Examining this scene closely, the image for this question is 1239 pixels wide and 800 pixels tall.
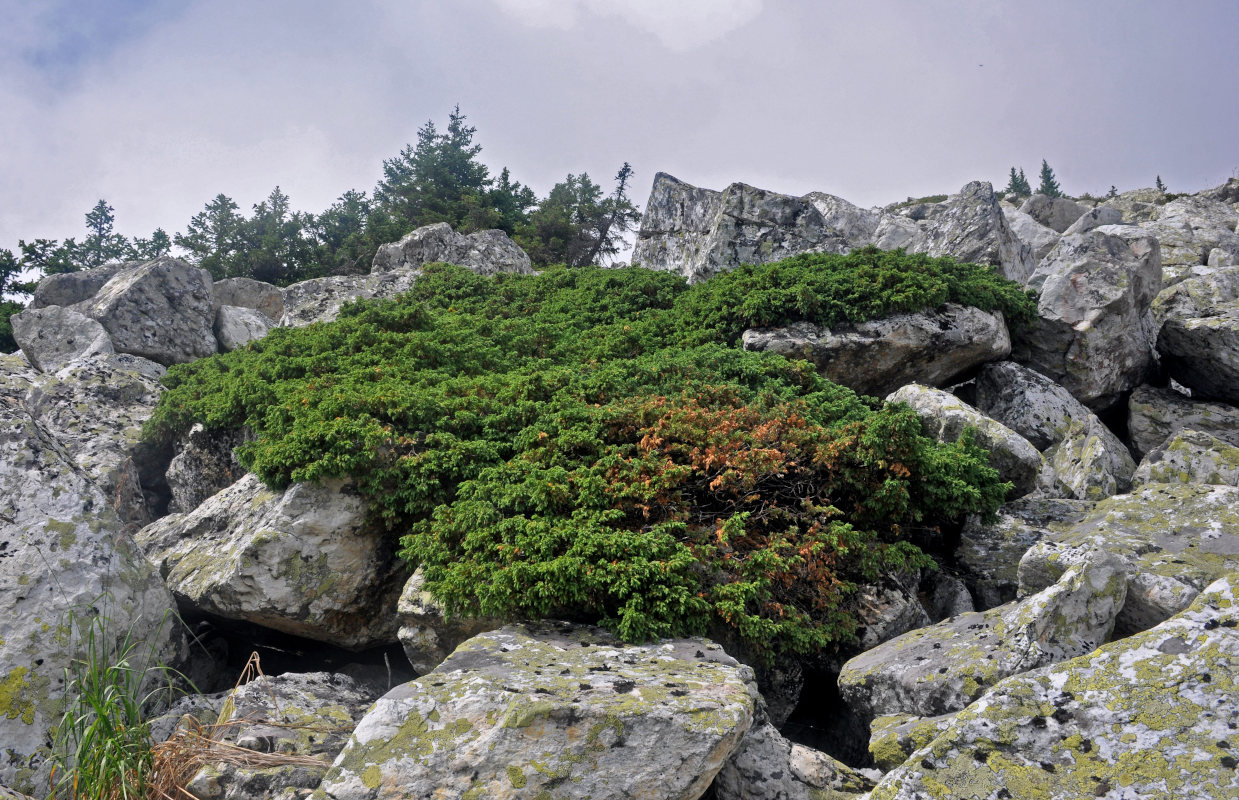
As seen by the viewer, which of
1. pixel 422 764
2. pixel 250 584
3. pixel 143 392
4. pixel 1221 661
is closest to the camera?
pixel 1221 661

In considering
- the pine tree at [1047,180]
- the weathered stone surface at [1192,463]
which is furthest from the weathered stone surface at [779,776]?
the pine tree at [1047,180]

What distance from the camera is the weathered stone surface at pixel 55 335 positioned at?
1552 centimetres

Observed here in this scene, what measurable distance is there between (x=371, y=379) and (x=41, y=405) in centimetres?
730

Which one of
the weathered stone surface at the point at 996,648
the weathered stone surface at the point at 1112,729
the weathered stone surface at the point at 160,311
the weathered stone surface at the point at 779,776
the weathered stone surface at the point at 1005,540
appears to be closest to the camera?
the weathered stone surface at the point at 1112,729

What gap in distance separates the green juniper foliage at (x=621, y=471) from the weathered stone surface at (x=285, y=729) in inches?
49.9

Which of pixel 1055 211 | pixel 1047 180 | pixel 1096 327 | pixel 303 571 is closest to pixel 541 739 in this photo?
pixel 303 571

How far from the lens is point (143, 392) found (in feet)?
45.2

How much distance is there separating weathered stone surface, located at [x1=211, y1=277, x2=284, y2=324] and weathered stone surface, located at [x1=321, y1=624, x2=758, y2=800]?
66.3 feet

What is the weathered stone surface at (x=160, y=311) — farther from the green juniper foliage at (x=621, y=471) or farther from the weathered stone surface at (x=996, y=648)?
the weathered stone surface at (x=996, y=648)

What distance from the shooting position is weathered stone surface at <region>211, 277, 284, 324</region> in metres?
22.3

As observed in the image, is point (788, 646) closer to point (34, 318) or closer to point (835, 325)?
point (835, 325)

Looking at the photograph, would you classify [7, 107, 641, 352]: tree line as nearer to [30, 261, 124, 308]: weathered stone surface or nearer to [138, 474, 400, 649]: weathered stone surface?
[30, 261, 124, 308]: weathered stone surface

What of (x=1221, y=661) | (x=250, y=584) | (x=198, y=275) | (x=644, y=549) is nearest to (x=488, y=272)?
(x=198, y=275)

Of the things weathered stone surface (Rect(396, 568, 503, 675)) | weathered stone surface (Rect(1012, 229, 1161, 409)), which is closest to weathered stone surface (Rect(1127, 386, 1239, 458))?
weathered stone surface (Rect(1012, 229, 1161, 409))
